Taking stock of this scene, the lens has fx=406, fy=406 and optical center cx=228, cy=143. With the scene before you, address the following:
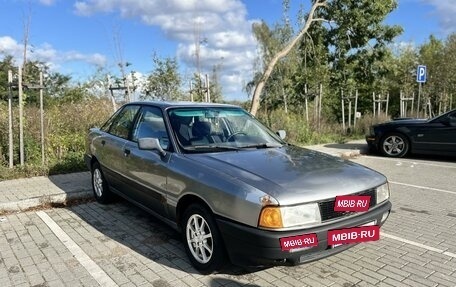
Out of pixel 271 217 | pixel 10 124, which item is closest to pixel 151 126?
pixel 271 217

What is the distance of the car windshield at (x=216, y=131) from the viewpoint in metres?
4.37

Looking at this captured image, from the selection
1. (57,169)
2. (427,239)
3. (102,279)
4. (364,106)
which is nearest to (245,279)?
(102,279)

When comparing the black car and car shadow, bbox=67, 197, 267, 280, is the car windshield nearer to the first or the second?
car shadow, bbox=67, 197, 267, 280

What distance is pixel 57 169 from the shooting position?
796 cm

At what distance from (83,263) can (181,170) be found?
1.39m

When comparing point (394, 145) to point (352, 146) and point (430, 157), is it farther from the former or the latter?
point (352, 146)

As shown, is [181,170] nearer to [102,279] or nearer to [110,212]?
[102,279]

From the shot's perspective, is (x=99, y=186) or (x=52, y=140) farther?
(x=52, y=140)

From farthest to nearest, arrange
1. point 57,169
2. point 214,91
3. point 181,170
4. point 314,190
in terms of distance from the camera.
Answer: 1. point 214,91
2. point 57,169
3. point 181,170
4. point 314,190

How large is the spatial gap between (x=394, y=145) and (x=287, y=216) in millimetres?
9213

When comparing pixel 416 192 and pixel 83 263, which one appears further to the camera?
pixel 416 192

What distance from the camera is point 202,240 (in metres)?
3.76

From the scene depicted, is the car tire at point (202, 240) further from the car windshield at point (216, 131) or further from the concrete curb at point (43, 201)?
the concrete curb at point (43, 201)

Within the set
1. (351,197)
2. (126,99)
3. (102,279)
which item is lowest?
(102,279)
